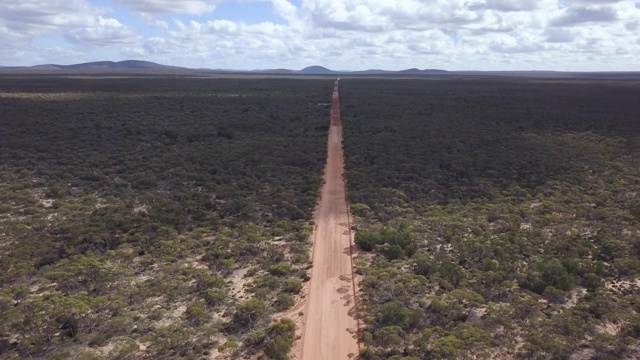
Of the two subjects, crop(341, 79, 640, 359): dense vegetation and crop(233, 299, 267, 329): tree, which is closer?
crop(341, 79, 640, 359): dense vegetation

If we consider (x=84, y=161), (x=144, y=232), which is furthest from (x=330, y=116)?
(x=144, y=232)

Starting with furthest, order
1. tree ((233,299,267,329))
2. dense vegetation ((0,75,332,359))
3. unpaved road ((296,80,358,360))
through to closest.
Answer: tree ((233,299,267,329)), dense vegetation ((0,75,332,359)), unpaved road ((296,80,358,360))

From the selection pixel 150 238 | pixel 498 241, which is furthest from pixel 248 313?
pixel 498 241

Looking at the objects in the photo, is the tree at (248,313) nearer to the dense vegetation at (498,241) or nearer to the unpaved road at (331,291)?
the unpaved road at (331,291)

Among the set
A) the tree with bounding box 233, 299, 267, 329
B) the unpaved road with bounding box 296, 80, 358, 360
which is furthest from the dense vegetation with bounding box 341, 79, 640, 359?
the tree with bounding box 233, 299, 267, 329

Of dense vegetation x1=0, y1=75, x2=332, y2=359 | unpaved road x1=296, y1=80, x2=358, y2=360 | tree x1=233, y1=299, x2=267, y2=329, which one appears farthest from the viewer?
tree x1=233, y1=299, x2=267, y2=329

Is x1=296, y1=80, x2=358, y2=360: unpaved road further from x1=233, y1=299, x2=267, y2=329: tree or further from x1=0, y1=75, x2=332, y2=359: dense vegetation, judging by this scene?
x1=233, y1=299, x2=267, y2=329: tree

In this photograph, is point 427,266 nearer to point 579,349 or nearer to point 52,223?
point 579,349

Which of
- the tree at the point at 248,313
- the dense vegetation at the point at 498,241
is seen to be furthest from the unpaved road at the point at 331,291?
the tree at the point at 248,313
